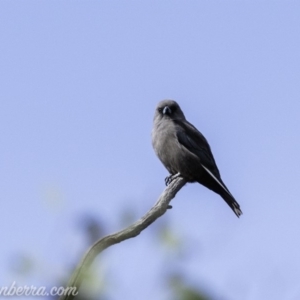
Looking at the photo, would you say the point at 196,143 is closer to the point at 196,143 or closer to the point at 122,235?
the point at 196,143

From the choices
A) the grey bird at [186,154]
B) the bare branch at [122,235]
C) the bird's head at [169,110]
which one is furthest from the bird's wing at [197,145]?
the bare branch at [122,235]

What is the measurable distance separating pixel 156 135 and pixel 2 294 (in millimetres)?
6327

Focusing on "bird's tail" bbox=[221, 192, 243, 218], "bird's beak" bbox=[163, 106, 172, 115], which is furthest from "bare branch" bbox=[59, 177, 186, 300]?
"bird's beak" bbox=[163, 106, 172, 115]

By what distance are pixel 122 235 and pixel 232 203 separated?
4.90 meters

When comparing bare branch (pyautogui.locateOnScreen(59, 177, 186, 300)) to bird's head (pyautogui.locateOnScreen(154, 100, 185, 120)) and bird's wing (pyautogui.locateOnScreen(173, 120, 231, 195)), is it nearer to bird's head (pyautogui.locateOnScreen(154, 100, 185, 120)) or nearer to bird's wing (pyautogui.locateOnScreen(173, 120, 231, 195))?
bird's wing (pyautogui.locateOnScreen(173, 120, 231, 195))

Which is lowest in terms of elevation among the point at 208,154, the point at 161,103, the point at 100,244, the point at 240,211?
the point at 240,211

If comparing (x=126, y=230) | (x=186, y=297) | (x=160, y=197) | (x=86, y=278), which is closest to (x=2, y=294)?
(x=86, y=278)

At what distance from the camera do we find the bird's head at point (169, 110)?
8.73 meters

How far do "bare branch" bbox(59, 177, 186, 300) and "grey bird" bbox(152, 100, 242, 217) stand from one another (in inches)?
59.7

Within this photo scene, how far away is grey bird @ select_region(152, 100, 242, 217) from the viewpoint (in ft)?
26.2

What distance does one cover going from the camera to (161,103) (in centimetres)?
894

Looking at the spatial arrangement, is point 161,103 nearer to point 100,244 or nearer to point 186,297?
point 100,244

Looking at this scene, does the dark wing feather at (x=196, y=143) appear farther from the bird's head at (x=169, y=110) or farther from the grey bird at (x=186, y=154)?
the bird's head at (x=169, y=110)

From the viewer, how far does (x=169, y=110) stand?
8.76 meters
